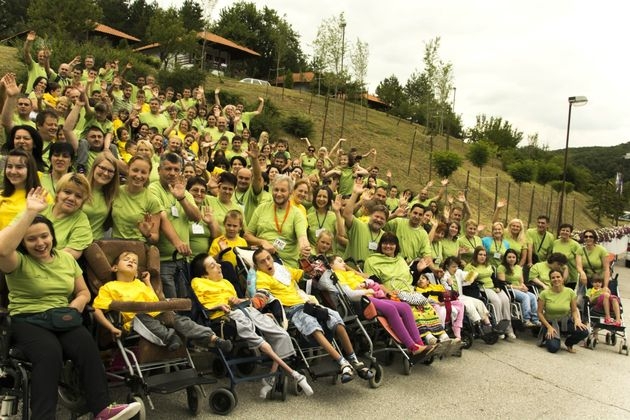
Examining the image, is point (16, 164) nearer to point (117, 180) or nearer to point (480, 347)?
point (117, 180)

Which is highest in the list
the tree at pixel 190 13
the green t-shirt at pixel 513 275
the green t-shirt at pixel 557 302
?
the tree at pixel 190 13

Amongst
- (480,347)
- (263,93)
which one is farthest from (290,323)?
(263,93)

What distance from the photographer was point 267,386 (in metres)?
4.49

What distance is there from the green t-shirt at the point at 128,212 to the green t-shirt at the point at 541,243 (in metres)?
7.03

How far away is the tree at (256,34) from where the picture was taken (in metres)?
51.9

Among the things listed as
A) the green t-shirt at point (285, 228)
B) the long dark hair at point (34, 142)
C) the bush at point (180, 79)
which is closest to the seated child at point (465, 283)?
the green t-shirt at point (285, 228)

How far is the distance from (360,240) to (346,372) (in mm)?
2275

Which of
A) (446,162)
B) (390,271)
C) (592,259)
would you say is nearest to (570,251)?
(592,259)

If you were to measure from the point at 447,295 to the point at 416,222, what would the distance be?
1225 millimetres

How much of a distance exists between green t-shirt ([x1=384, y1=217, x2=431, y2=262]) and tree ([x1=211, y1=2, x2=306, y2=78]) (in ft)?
148

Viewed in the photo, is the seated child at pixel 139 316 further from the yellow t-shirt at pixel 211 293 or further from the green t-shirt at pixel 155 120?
the green t-shirt at pixel 155 120

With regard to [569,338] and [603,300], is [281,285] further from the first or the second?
[603,300]

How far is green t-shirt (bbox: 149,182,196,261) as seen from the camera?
4864 mm

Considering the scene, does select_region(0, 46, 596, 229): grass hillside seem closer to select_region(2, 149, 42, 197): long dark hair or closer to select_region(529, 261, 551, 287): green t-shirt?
select_region(529, 261, 551, 287): green t-shirt
